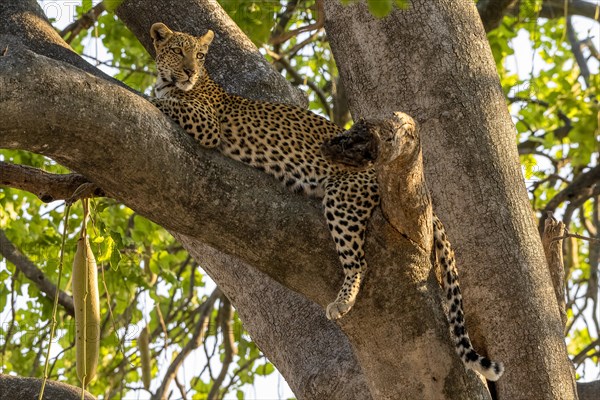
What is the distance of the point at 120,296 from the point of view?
379 inches

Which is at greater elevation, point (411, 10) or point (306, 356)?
point (411, 10)

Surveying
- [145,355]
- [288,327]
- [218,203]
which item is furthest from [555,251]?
[145,355]

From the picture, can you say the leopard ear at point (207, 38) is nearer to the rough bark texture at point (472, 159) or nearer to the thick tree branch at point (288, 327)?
the rough bark texture at point (472, 159)

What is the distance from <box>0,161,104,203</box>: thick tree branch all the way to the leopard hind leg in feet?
3.69

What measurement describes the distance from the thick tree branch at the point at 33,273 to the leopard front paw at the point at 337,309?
386 cm

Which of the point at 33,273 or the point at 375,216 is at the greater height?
the point at 33,273

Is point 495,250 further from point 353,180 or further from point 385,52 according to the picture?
point 385,52

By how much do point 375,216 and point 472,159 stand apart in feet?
3.95

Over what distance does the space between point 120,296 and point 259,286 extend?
4.23 meters

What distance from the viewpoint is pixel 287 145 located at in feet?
19.1

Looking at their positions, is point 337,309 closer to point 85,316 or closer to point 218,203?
point 218,203

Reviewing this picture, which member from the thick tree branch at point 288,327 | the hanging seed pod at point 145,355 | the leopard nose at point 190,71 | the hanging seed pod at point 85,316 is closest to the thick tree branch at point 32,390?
the thick tree branch at point 288,327

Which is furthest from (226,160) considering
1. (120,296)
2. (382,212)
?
(120,296)

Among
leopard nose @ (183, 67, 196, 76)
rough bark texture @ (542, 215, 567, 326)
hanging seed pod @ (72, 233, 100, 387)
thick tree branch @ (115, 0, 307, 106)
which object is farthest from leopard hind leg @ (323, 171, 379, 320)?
leopard nose @ (183, 67, 196, 76)
